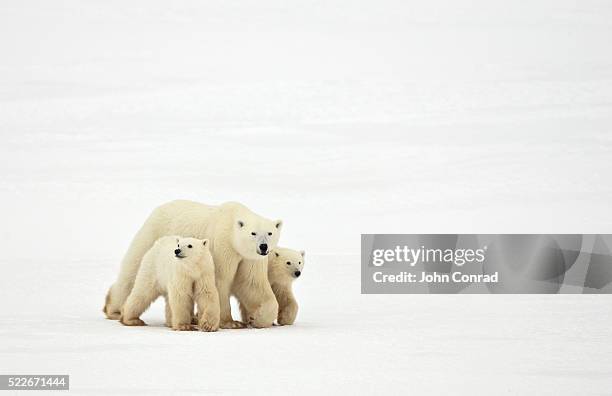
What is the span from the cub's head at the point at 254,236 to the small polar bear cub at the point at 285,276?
0.49 m

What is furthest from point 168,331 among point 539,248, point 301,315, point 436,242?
point 539,248

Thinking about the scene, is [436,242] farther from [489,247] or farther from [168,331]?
[168,331]

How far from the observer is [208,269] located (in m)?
9.62

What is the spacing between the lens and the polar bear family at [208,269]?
9.66 meters

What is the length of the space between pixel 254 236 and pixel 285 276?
2.50ft

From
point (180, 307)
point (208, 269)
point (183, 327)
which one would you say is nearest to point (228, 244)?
point (208, 269)

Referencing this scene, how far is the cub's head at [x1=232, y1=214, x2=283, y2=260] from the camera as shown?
9.76 metres

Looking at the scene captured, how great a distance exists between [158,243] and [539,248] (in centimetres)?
499

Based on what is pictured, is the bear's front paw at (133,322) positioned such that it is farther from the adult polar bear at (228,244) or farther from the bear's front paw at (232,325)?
the bear's front paw at (232,325)

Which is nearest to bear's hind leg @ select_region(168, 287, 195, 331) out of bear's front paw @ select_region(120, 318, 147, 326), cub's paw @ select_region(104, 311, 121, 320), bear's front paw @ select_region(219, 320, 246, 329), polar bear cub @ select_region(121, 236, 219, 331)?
polar bear cub @ select_region(121, 236, 219, 331)

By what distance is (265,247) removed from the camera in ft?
31.8

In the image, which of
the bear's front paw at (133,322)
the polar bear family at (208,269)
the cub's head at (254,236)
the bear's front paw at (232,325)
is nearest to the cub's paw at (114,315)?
the polar bear family at (208,269)

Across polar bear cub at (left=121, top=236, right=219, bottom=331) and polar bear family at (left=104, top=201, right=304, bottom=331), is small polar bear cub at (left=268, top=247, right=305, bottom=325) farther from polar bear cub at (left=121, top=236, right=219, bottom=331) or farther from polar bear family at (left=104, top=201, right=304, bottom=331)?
polar bear cub at (left=121, top=236, right=219, bottom=331)

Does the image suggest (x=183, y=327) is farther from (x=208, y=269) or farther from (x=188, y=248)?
(x=188, y=248)
